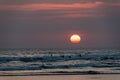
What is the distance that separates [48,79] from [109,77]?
163 inches

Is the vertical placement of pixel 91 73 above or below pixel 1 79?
above

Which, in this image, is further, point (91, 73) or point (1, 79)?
point (91, 73)

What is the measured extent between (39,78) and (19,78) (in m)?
1.34

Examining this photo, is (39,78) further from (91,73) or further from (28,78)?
(91,73)

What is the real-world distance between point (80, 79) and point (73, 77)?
138cm

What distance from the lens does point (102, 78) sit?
90.7ft

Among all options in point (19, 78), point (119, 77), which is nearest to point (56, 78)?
point (19, 78)

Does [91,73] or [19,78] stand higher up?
[91,73]

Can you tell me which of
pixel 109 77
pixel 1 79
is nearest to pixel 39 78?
pixel 1 79

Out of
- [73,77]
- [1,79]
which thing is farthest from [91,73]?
[1,79]

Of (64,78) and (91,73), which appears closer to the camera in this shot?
(64,78)

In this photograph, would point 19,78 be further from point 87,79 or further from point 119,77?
point 119,77

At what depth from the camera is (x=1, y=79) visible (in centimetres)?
2747

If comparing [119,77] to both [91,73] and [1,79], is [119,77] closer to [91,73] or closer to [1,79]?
[91,73]
